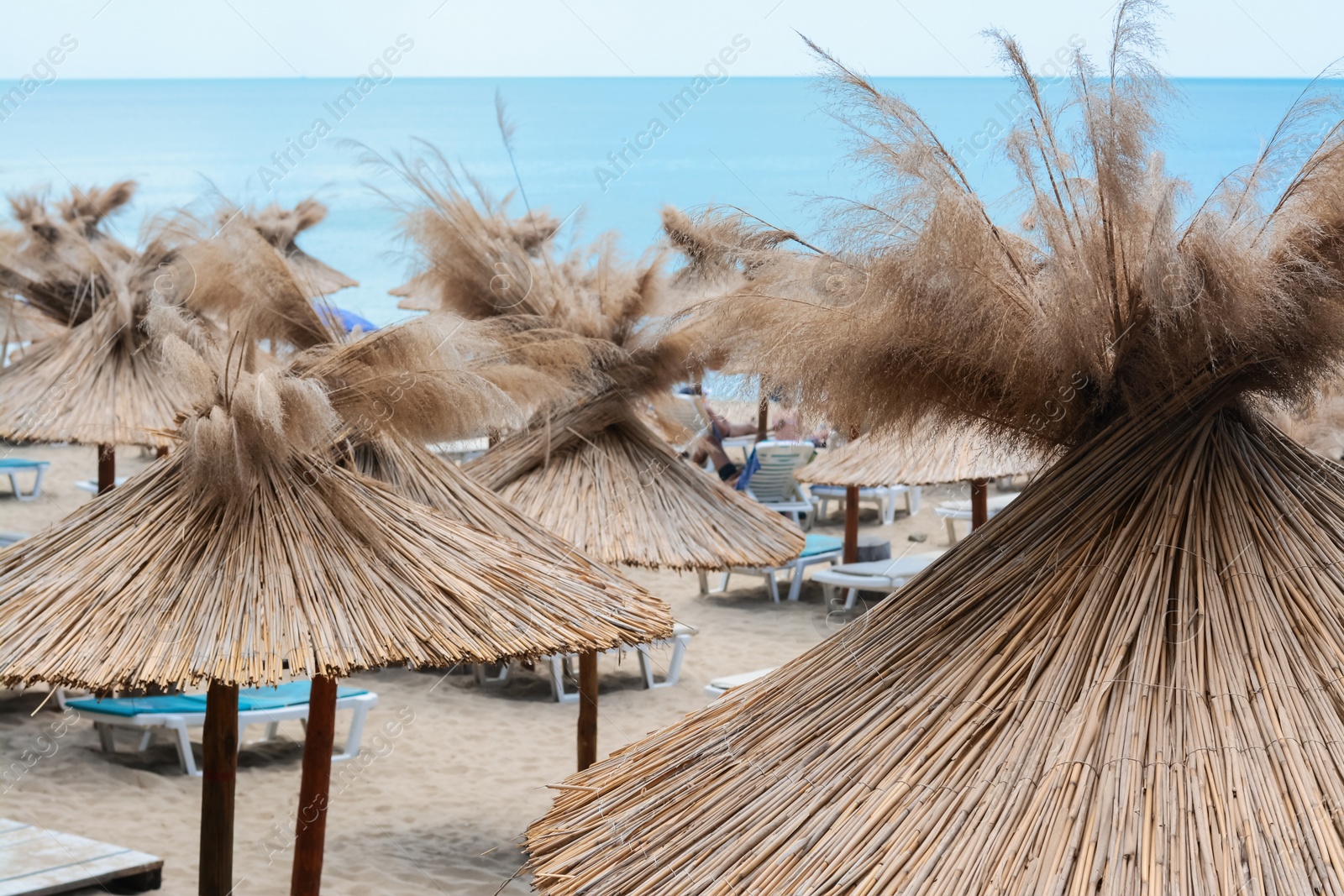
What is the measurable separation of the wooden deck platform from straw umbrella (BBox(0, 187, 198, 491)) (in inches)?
90.5

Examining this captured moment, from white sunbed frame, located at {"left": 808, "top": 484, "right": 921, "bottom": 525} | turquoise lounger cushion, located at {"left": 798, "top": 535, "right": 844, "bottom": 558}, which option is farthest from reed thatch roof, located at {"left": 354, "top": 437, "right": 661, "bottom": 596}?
white sunbed frame, located at {"left": 808, "top": 484, "right": 921, "bottom": 525}

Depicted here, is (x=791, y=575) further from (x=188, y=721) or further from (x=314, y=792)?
(x=314, y=792)

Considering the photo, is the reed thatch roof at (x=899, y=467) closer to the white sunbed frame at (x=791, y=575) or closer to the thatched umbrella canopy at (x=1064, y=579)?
the white sunbed frame at (x=791, y=575)

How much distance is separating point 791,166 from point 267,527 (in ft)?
162

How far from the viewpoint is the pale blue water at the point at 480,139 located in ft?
129

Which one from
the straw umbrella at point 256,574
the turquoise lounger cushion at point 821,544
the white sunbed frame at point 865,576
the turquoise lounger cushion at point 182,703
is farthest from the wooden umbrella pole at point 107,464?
the turquoise lounger cushion at point 821,544

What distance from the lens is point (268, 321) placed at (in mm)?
4352

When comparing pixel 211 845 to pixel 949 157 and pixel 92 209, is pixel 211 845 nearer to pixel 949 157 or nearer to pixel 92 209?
pixel 949 157

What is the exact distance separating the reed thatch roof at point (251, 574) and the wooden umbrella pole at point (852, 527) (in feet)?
20.8

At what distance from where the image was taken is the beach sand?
5.28 meters

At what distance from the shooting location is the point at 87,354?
7.05 m

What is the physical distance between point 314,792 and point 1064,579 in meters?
2.71

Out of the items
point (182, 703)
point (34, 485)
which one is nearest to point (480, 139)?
point (34, 485)

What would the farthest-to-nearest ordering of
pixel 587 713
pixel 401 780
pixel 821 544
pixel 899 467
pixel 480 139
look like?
pixel 480 139 → pixel 821 544 → pixel 899 467 → pixel 401 780 → pixel 587 713
